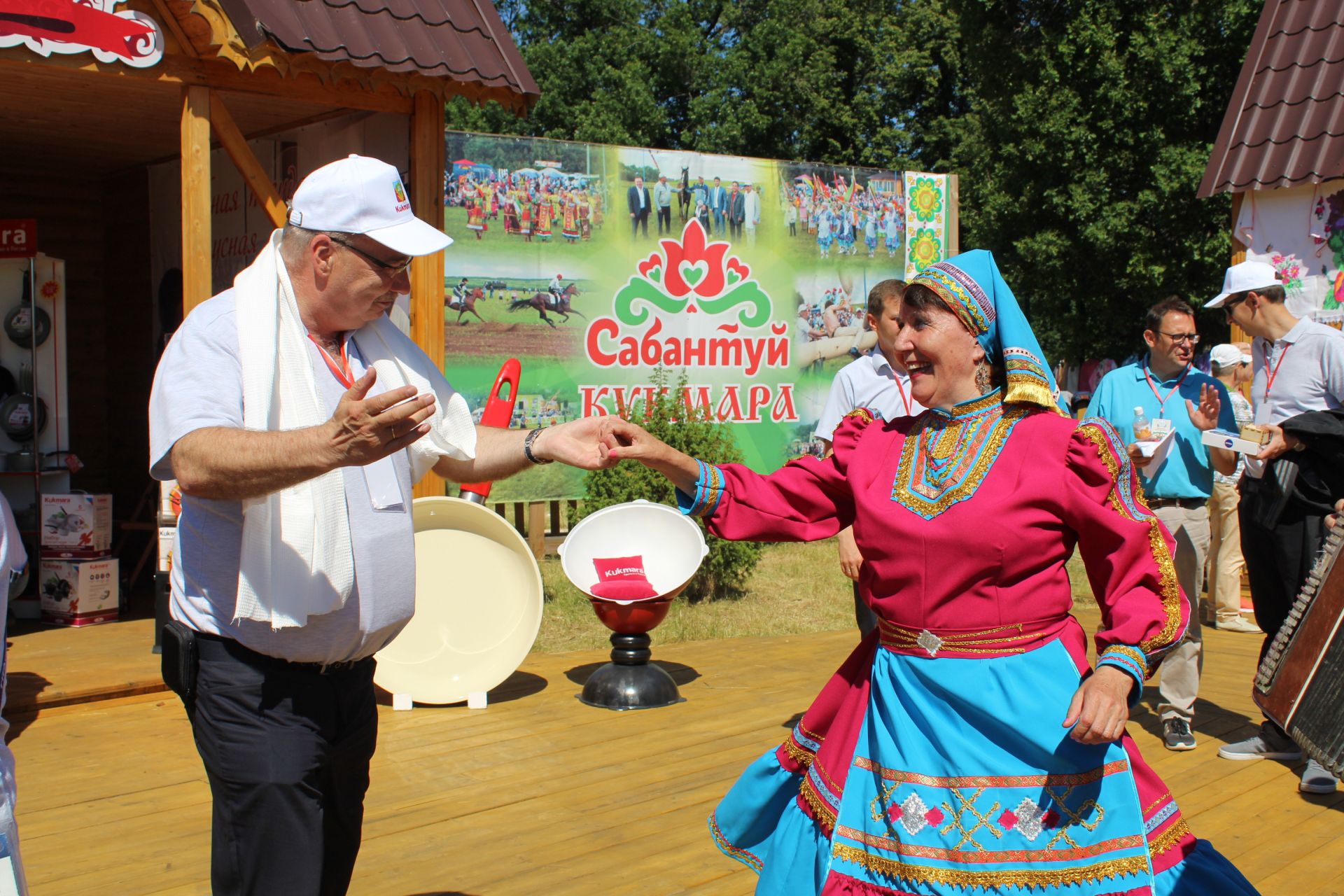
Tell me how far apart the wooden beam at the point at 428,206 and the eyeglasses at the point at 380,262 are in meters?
4.32

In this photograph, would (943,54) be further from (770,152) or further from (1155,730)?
(1155,730)

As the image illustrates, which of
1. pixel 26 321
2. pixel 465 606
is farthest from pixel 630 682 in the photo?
pixel 26 321

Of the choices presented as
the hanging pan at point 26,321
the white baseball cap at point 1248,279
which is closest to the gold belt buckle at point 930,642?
the white baseball cap at point 1248,279

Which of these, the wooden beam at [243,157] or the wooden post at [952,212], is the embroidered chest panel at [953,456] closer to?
the wooden beam at [243,157]

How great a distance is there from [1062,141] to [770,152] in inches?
401

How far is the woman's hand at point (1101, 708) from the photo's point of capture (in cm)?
246

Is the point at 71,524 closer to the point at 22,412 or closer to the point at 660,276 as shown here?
the point at 22,412

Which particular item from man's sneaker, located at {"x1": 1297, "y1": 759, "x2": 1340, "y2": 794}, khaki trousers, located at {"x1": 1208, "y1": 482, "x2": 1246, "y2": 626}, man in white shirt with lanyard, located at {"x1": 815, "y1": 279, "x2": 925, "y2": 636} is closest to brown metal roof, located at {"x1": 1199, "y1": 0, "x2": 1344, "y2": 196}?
khaki trousers, located at {"x1": 1208, "y1": 482, "x2": 1246, "y2": 626}

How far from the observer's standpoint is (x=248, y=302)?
7.75ft

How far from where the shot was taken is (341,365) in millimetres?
2596

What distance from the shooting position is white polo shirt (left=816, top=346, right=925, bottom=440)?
5.41 metres

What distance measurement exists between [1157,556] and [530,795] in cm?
301

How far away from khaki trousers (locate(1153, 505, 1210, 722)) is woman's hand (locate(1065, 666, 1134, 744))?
3.28 metres

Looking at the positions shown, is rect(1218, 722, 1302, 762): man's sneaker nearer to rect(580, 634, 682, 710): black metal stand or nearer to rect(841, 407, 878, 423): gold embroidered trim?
rect(580, 634, 682, 710): black metal stand
